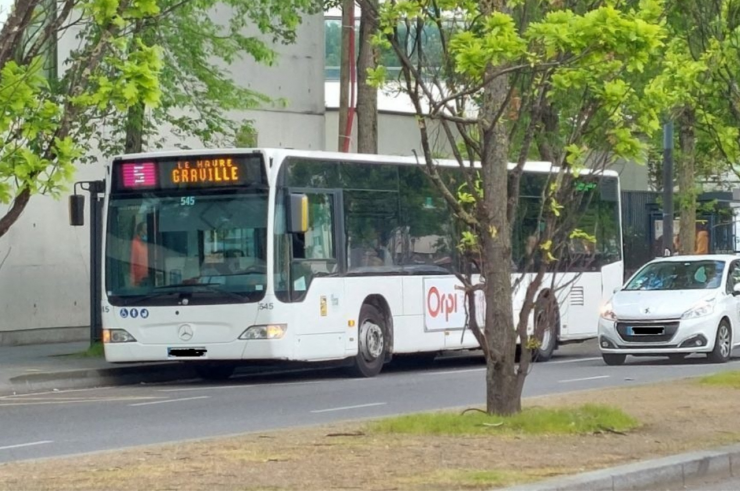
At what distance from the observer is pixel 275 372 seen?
78.1ft

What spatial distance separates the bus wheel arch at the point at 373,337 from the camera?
21.4m

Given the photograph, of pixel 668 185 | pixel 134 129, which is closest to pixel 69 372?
pixel 134 129

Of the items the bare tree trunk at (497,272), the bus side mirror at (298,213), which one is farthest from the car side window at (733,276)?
the bare tree trunk at (497,272)

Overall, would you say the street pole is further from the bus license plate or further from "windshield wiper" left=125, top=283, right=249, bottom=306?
the bus license plate

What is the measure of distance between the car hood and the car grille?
108mm

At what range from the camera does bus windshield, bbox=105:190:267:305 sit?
65.3ft

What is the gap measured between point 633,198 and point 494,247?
29.3m

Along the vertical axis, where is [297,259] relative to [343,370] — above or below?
above

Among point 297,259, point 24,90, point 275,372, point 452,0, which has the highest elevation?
point 452,0

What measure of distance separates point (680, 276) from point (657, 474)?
45.7ft

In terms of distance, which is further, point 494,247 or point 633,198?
point 633,198

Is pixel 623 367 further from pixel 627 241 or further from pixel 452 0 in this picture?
pixel 627 241

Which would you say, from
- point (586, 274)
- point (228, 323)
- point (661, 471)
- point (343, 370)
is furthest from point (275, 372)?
point (661, 471)

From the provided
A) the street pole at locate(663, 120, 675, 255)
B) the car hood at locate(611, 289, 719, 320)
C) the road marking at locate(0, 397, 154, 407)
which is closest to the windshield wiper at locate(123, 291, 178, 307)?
the road marking at locate(0, 397, 154, 407)
